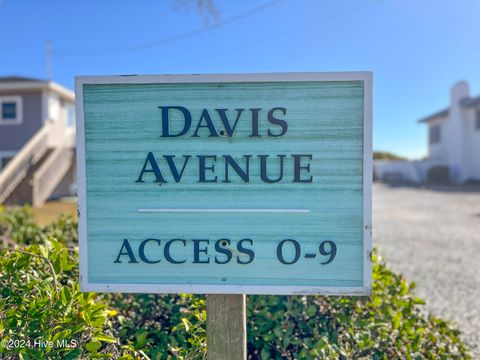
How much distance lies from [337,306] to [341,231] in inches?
34.2

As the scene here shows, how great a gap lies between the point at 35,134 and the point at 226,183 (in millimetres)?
18022

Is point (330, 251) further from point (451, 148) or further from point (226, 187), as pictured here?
point (451, 148)

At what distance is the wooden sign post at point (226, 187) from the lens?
170 cm

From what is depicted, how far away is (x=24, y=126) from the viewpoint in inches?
677

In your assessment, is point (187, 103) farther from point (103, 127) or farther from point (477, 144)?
point (477, 144)

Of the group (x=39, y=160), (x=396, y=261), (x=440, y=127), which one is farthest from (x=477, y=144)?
(x=39, y=160)

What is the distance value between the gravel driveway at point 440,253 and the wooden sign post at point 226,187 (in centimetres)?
247

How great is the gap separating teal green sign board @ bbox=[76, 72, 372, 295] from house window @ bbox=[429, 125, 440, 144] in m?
33.3

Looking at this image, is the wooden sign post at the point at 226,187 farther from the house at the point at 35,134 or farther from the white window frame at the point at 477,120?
the white window frame at the point at 477,120

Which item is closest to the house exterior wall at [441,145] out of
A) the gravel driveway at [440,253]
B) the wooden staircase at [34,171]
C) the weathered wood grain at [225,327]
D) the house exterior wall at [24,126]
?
the gravel driveway at [440,253]

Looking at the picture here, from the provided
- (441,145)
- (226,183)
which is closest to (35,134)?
(226,183)

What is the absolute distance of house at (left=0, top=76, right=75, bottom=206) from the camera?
15000mm

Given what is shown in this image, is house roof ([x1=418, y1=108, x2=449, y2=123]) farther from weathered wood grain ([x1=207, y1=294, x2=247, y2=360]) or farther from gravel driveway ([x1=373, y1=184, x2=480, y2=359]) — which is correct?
weathered wood grain ([x1=207, y1=294, x2=247, y2=360])

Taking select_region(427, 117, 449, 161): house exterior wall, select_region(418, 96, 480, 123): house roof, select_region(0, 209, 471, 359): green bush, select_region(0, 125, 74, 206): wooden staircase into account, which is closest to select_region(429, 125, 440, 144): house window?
select_region(427, 117, 449, 161): house exterior wall
